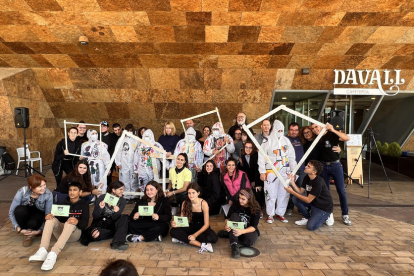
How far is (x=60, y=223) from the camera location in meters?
3.64

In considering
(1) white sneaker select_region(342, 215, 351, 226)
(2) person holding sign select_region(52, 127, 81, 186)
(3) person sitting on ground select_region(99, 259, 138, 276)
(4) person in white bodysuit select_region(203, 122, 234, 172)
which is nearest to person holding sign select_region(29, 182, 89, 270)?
(2) person holding sign select_region(52, 127, 81, 186)

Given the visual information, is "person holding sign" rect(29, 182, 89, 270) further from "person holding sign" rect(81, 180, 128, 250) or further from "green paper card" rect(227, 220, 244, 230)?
"green paper card" rect(227, 220, 244, 230)

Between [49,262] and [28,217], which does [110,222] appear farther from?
[28,217]

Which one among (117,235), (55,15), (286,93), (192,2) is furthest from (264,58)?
(117,235)

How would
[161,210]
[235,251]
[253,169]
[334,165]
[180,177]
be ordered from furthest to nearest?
1. [253,169]
2. [180,177]
3. [334,165]
4. [161,210]
5. [235,251]

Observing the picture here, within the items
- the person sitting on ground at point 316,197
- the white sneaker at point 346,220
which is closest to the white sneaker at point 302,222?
the person sitting on ground at point 316,197

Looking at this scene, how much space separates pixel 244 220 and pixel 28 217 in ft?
9.95

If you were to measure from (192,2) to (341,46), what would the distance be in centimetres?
424

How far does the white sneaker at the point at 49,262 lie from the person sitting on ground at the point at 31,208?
2.63 ft

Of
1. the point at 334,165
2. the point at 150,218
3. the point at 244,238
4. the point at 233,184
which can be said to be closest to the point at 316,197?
the point at 334,165

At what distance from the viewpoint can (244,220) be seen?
144 inches

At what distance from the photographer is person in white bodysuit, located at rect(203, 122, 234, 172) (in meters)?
5.30

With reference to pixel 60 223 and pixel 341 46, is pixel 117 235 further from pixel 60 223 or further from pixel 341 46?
pixel 341 46

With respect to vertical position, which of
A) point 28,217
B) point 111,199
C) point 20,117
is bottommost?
point 28,217
